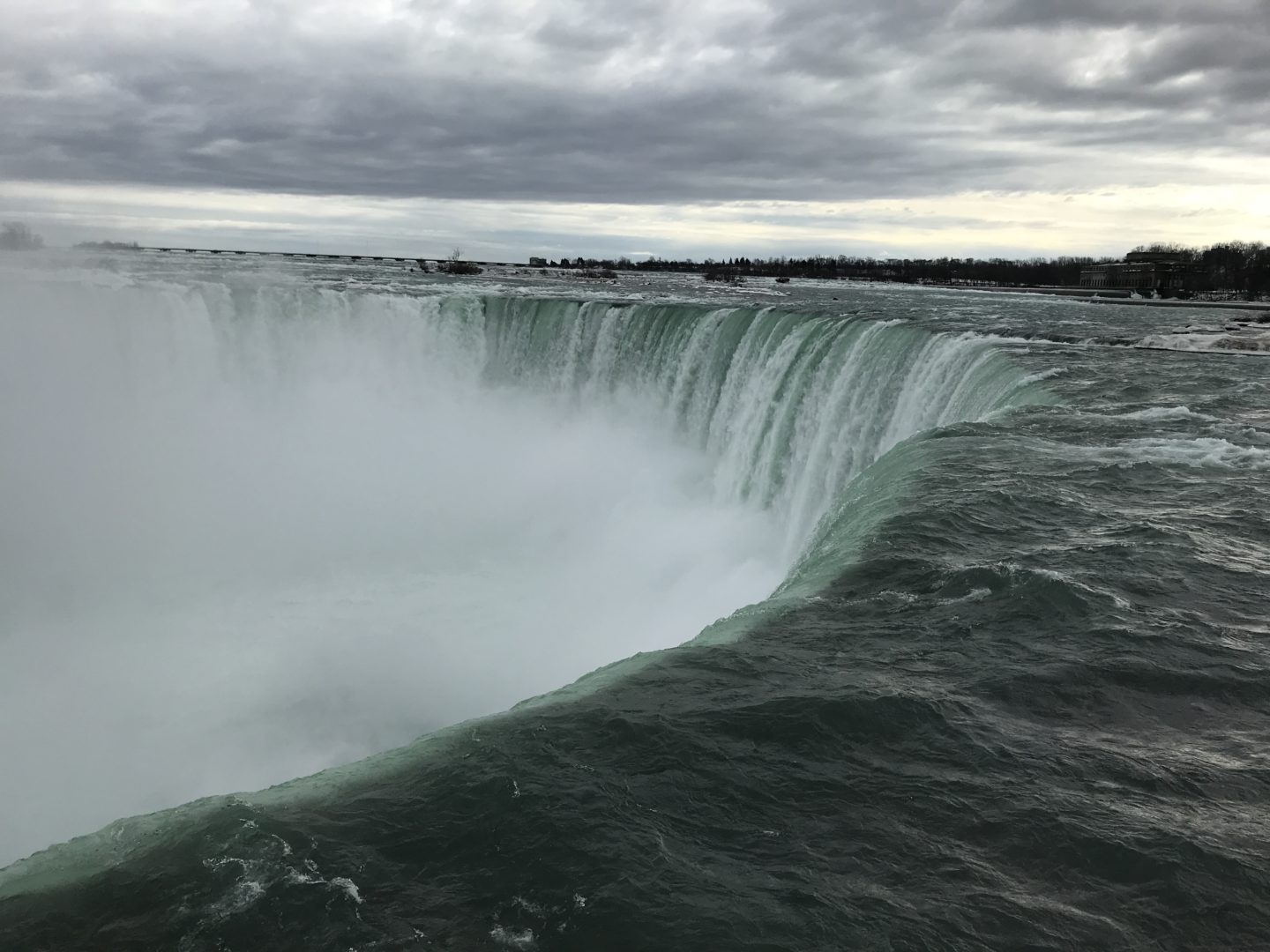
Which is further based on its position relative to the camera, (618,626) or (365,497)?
(365,497)

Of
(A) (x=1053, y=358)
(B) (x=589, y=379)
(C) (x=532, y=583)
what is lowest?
(C) (x=532, y=583)

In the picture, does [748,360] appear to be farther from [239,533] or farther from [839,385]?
[239,533]

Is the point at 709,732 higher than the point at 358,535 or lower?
higher

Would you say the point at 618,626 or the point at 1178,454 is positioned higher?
the point at 1178,454

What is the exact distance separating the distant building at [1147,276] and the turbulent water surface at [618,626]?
57.0 metres

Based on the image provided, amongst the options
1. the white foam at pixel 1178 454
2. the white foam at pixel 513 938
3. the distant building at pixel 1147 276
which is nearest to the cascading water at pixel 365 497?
the white foam at pixel 1178 454

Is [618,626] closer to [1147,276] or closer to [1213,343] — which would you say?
[1213,343]

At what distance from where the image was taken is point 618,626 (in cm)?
1625

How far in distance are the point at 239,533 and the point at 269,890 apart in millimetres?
18798

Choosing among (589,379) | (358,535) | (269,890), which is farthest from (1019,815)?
(589,379)

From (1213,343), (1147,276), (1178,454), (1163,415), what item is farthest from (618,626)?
(1147,276)

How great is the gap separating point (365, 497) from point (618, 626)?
1067cm

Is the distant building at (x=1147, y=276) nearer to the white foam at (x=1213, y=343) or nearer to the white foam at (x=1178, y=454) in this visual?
the white foam at (x=1213, y=343)

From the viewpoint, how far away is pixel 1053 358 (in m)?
19.7
